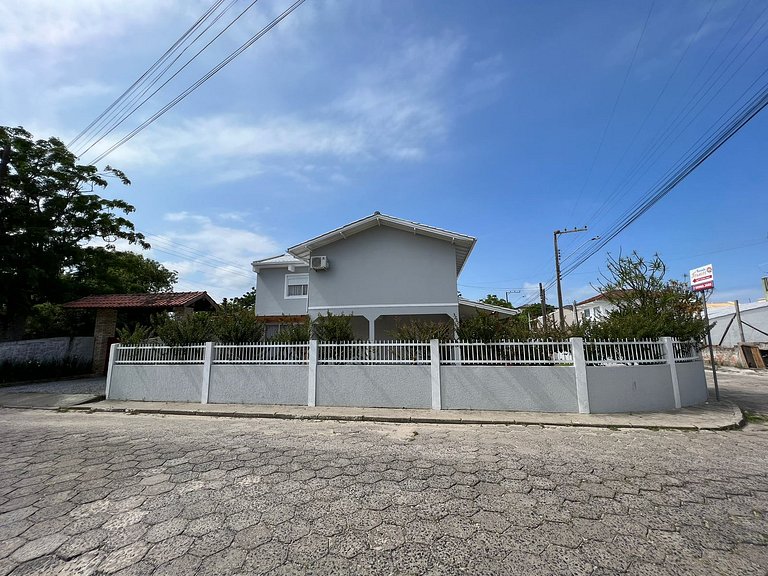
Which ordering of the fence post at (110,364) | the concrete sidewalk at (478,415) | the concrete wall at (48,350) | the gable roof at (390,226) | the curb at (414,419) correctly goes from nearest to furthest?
the curb at (414,419) → the concrete sidewalk at (478,415) → the fence post at (110,364) → the gable roof at (390,226) → the concrete wall at (48,350)

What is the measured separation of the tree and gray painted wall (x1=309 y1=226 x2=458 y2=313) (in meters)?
12.8

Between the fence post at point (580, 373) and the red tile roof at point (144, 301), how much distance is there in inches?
555

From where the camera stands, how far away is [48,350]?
15.0 meters

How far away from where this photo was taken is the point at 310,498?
3.59 meters

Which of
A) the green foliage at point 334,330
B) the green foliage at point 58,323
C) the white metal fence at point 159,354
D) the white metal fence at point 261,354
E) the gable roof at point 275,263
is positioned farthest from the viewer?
the green foliage at point 58,323

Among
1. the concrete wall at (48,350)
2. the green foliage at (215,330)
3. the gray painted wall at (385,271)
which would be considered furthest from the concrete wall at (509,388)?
the concrete wall at (48,350)

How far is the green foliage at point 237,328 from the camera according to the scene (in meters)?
10.0

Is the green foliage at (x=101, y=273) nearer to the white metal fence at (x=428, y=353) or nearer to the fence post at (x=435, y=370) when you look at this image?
the white metal fence at (x=428, y=353)

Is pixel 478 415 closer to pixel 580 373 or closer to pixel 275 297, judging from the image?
pixel 580 373

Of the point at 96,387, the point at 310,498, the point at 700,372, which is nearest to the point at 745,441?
the point at 700,372

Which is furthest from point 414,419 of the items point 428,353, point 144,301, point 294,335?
point 144,301

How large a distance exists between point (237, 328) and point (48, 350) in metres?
11.2

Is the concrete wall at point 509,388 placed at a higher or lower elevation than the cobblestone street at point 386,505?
higher

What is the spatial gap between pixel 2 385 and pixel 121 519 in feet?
49.8
